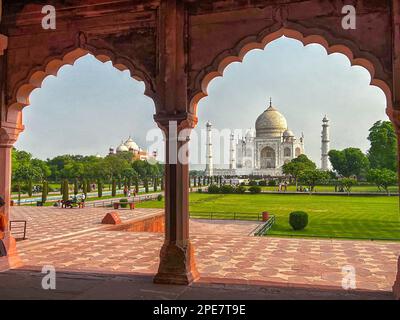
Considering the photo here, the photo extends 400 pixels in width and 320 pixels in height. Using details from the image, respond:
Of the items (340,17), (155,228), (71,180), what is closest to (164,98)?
(340,17)

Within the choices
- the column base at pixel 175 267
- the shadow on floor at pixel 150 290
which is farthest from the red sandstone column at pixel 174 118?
the shadow on floor at pixel 150 290

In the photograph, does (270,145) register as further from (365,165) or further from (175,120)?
(175,120)

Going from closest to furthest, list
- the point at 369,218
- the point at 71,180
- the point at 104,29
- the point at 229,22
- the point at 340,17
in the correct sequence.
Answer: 1. the point at 340,17
2. the point at 229,22
3. the point at 104,29
4. the point at 369,218
5. the point at 71,180

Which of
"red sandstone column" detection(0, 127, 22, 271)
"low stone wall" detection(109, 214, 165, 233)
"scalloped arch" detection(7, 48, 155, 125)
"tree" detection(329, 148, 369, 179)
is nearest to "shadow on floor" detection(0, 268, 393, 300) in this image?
"red sandstone column" detection(0, 127, 22, 271)

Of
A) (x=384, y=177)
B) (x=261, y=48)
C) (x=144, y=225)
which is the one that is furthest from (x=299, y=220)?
(x=384, y=177)

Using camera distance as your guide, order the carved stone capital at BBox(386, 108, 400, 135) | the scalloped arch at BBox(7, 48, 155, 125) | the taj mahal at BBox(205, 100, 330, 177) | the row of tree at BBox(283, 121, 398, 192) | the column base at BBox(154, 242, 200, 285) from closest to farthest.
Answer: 1. the carved stone capital at BBox(386, 108, 400, 135)
2. the column base at BBox(154, 242, 200, 285)
3. the scalloped arch at BBox(7, 48, 155, 125)
4. the row of tree at BBox(283, 121, 398, 192)
5. the taj mahal at BBox(205, 100, 330, 177)

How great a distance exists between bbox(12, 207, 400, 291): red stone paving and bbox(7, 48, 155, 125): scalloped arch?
2.62 m

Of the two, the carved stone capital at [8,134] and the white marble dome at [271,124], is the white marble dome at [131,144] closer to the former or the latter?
the white marble dome at [271,124]

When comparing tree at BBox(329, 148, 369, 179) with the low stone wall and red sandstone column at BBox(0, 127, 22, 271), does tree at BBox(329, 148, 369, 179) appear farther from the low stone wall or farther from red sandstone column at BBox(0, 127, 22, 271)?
red sandstone column at BBox(0, 127, 22, 271)

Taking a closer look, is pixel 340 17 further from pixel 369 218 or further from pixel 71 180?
pixel 71 180

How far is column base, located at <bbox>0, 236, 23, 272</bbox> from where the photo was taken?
19.8ft

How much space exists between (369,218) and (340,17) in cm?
1411

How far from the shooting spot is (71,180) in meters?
58.4

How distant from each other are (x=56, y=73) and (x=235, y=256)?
5.52 meters
